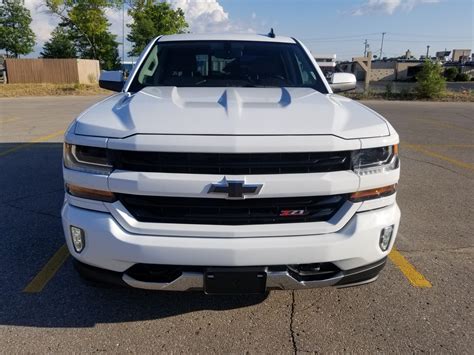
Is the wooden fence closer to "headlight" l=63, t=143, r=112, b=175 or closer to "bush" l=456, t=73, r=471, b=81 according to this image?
"headlight" l=63, t=143, r=112, b=175

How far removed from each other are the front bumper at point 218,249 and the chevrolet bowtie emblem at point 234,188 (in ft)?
0.82

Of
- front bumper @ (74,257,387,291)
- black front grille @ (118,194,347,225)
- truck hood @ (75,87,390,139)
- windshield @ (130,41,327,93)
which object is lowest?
front bumper @ (74,257,387,291)

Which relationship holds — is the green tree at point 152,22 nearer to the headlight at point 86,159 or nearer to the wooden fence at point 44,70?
the wooden fence at point 44,70

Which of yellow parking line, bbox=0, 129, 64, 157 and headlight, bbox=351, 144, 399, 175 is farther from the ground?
headlight, bbox=351, 144, 399, 175

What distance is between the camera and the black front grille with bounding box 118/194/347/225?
7.23 feet

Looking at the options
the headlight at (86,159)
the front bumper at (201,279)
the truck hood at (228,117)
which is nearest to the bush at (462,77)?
→ the truck hood at (228,117)

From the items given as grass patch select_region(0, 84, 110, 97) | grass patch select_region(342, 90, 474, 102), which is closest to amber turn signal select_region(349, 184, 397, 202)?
grass patch select_region(342, 90, 474, 102)

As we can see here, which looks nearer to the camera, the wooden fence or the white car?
the white car

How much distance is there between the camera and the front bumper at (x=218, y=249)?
2.15m

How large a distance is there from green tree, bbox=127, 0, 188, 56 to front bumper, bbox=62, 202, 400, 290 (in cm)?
3991

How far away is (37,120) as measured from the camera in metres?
12.3

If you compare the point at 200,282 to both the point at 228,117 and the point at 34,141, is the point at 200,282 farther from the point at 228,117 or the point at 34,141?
the point at 34,141

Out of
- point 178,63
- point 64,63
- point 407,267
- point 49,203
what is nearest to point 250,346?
point 407,267

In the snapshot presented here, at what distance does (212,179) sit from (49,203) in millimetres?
3299
